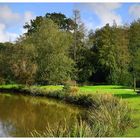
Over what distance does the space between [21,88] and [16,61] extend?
3834 mm

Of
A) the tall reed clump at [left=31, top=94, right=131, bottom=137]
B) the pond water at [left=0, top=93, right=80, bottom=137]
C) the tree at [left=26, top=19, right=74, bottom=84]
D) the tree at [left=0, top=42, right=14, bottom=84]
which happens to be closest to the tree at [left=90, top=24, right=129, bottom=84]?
the tree at [left=26, top=19, right=74, bottom=84]

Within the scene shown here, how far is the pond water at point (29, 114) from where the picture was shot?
59.7 feet

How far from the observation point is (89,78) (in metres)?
48.3

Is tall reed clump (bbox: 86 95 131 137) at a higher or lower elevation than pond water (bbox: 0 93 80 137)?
higher

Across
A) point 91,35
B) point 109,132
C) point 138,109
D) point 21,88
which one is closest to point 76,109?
point 138,109

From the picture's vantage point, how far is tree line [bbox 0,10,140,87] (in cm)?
4162

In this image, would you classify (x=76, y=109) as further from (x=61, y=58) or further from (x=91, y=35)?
(x=91, y=35)

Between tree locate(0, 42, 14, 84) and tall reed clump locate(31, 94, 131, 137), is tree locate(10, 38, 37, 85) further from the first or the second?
tall reed clump locate(31, 94, 131, 137)

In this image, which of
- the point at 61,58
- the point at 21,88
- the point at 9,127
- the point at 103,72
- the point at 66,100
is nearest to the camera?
the point at 9,127

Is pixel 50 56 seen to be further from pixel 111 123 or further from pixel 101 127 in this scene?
pixel 101 127

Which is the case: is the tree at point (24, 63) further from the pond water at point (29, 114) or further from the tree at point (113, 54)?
the tree at point (113, 54)

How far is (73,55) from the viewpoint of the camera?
4884 centimetres

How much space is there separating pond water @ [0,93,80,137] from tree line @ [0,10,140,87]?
8.55 m

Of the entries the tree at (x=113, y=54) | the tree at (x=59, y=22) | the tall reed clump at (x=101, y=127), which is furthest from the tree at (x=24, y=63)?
the tall reed clump at (x=101, y=127)
